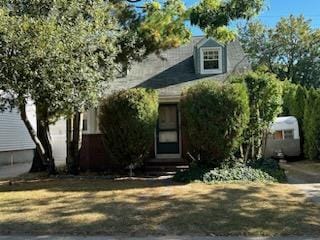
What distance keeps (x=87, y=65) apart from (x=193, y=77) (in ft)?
27.0

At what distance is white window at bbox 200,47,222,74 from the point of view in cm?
2047

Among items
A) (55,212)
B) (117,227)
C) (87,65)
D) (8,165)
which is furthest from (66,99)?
(8,165)

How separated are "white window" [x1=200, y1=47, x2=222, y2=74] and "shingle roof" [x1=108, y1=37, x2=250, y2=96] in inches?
13.0

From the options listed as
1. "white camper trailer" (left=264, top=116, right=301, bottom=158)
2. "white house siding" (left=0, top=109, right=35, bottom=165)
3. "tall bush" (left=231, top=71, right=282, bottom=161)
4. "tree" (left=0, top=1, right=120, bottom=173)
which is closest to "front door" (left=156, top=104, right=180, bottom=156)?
"tall bush" (left=231, top=71, right=282, bottom=161)

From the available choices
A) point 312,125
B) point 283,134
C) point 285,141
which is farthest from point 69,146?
point 312,125

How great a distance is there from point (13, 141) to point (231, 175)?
47.7ft

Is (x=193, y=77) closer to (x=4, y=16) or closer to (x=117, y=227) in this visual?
(x=4, y=16)

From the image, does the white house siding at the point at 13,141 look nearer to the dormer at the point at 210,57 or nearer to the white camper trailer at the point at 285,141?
the dormer at the point at 210,57

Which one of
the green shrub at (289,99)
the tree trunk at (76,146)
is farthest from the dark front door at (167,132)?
the green shrub at (289,99)

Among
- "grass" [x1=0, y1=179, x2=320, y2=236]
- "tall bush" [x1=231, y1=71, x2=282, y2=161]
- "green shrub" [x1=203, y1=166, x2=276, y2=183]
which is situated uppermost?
"tall bush" [x1=231, y1=71, x2=282, y2=161]

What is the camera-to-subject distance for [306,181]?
1443 cm

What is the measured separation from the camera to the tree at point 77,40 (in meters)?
11.2

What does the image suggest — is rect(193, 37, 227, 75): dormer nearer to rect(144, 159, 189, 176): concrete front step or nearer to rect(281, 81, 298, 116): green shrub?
rect(144, 159, 189, 176): concrete front step

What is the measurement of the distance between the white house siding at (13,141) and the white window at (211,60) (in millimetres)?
9506
